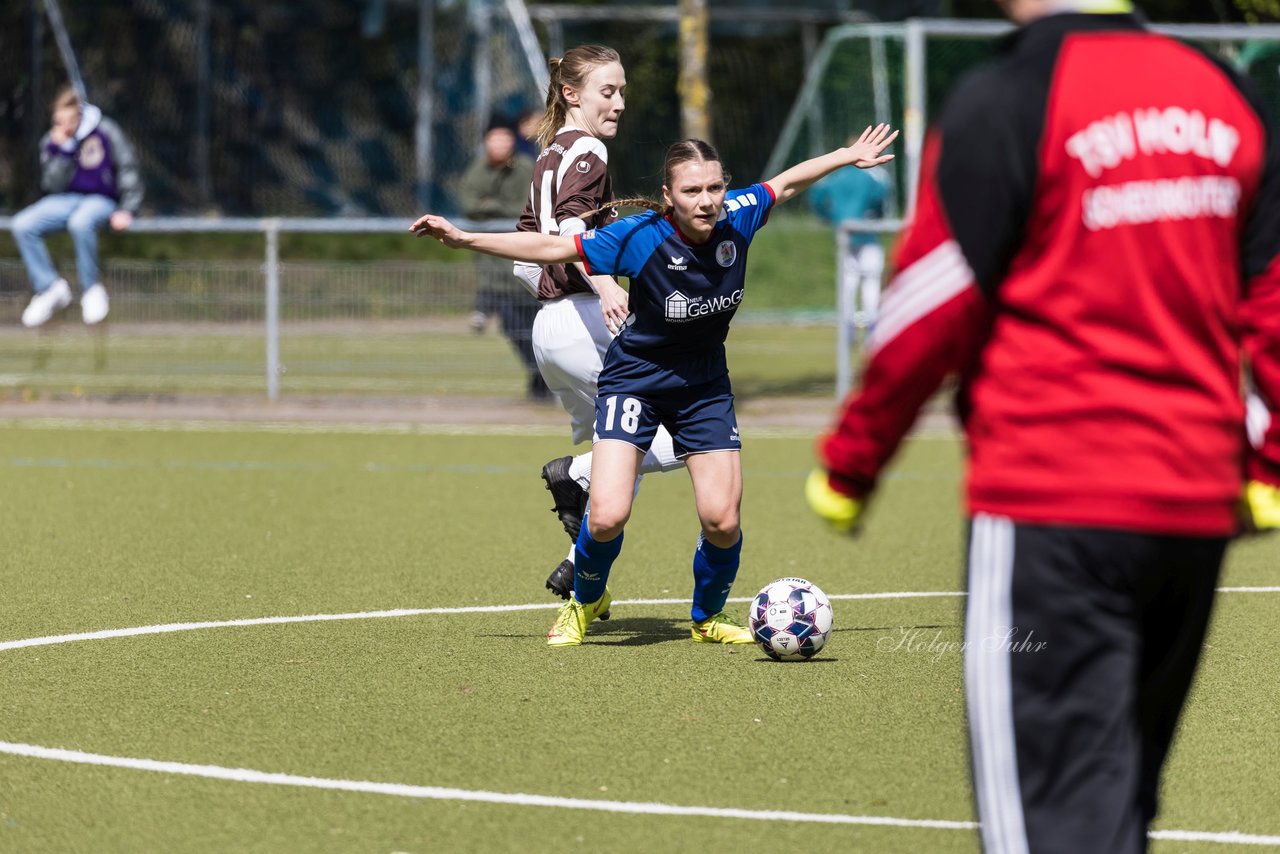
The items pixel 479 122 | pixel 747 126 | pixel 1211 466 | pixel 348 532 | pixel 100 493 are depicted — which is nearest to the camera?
pixel 1211 466

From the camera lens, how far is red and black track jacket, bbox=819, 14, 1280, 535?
2.91 metres

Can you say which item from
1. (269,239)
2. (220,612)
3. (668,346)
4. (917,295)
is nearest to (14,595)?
(220,612)

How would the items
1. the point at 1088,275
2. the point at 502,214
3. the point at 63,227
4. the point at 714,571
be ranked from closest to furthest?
the point at 1088,275, the point at 714,571, the point at 502,214, the point at 63,227

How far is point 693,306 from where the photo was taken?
6.45 meters

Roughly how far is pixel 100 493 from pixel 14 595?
3214 mm

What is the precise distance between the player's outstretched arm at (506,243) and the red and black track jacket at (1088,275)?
3068 millimetres

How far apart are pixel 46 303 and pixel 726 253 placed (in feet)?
34.1

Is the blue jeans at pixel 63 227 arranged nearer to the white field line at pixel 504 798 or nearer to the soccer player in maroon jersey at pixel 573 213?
the soccer player in maroon jersey at pixel 573 213

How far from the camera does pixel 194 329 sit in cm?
1584

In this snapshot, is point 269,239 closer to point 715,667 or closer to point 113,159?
point 113,159

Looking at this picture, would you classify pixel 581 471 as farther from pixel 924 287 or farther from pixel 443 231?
pixel 924 287

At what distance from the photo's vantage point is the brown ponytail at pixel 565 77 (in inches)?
283

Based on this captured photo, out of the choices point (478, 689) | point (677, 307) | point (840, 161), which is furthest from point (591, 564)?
point (840, 161)

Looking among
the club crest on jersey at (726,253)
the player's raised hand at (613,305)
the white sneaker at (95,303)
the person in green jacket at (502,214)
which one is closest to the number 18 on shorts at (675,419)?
the player's raised hand at (613,305)
